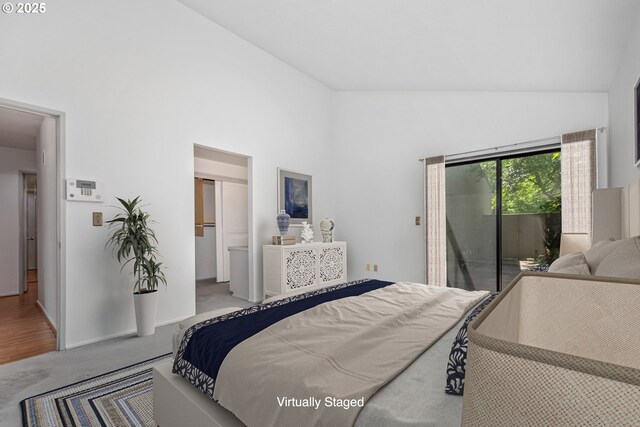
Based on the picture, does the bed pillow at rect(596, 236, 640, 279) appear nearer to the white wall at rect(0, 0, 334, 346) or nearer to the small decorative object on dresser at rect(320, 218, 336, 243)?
the white wall at rect(0, 0, 334, 346)

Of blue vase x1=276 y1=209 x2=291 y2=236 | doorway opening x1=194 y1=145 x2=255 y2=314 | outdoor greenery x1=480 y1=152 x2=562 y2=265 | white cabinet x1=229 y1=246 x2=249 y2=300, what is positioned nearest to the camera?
outdoor greenery x1=480 y1=152 x2=562 y2=265

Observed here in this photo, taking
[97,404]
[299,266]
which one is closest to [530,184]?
[299,266]

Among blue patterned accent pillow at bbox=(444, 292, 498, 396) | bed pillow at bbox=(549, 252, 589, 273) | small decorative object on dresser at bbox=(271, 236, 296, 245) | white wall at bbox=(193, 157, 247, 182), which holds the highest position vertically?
white wall at bbox=(193, 157, 247, 182)

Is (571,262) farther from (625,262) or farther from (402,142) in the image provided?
(402,142)

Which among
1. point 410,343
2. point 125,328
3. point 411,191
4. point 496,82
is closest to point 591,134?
point 496,82

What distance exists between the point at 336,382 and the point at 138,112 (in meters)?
3.24

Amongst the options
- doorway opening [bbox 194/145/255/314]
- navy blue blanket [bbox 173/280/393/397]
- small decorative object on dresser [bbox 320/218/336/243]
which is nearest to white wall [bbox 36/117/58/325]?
doorway opening [bbox 194/145/255/314]

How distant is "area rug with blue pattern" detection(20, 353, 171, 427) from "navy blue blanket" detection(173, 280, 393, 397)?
0.61m

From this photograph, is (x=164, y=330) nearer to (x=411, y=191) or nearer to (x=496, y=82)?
(x=411, y=191)

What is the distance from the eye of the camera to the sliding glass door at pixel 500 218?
12.8ft

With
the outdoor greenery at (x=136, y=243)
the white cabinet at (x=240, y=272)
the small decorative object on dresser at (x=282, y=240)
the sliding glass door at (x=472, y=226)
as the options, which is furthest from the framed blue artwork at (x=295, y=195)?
the sliding glass door at (x=472, y=226)

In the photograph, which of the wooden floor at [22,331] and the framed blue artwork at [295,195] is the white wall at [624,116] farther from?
the wooden floor at [22,331]

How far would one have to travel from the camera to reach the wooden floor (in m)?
2.64

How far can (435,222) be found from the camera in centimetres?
439
